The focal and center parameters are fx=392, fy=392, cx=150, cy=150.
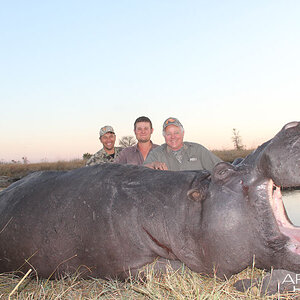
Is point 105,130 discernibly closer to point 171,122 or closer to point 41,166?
point 171,122

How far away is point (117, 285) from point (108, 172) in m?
0.95

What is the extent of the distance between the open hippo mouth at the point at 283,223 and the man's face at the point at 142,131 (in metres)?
5.35

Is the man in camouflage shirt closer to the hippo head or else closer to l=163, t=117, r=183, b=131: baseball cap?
l=163, t=117, r=183, b=131: baseball cap

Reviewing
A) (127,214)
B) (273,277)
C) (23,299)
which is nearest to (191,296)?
(273,277)

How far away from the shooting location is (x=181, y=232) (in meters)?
2.79

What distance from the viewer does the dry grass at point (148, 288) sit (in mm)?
2662

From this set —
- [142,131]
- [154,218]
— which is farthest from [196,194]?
[142,131]

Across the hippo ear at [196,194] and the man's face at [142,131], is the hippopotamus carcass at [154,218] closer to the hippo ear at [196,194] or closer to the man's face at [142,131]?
the hippo ear at [196,194]

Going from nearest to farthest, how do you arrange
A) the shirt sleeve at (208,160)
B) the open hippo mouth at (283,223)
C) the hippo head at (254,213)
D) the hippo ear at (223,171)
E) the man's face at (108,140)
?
the hippo head at (254,213), the open hippo mouth at (283,223), the hippo ear at (223,171), the shirt sleeve at (208,160), the man's face at (108,140)

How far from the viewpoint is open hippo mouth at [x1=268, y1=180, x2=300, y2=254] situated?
2330 millimetres

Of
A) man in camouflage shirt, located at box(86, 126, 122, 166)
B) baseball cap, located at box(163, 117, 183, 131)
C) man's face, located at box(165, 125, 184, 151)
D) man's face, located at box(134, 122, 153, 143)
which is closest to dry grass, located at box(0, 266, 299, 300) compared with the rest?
man's face, located at box(165, 125, 184, 151)

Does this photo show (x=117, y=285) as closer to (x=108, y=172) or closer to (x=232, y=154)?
(x=108, y=172)

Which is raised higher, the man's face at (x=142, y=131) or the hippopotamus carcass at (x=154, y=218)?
the man's face at (x=142, y=131)

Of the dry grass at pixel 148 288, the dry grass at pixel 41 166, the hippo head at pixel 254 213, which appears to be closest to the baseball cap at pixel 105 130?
the dry grass at pixel 148 288
